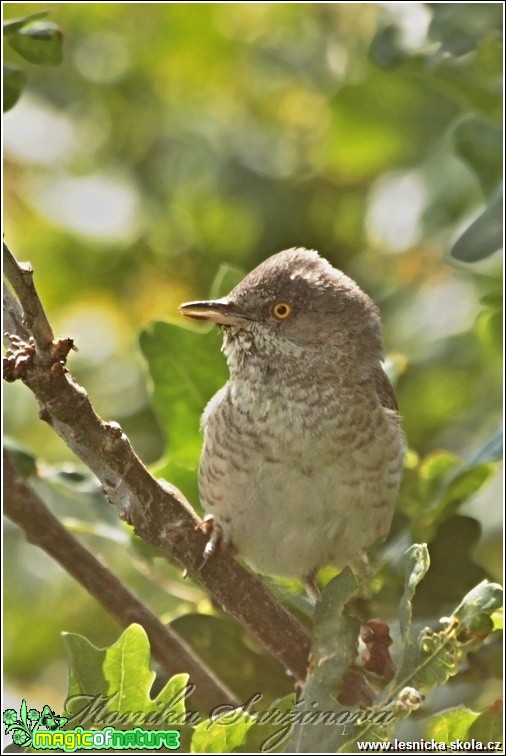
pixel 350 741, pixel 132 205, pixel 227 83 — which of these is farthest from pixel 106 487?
pixel 227 83

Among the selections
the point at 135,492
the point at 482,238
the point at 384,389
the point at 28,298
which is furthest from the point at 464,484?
the point at 28,298

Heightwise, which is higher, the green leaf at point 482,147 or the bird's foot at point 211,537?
the green leaf at point 482,147

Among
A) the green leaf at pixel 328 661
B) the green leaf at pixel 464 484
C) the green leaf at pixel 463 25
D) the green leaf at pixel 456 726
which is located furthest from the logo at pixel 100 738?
the green leaf at pixel 463 25

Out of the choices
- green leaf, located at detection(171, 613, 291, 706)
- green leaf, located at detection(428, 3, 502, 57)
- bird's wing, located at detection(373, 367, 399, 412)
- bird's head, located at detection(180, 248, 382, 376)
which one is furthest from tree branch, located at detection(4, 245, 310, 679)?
green leaf, located at detection(428, 3, 502, 57)

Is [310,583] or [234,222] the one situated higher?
[234,222]

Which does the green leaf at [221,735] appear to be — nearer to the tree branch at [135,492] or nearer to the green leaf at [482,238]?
the tree branch at [135,492]

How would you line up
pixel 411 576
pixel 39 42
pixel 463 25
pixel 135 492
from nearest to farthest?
1. pixel 411 576
2. pixel 135 492
3. pixel 39 42
4. pixel 463 25

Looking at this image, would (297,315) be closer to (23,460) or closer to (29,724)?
(23,460)
